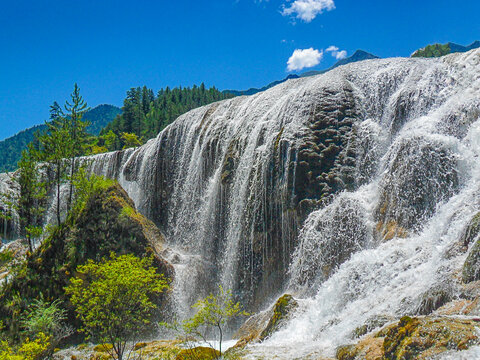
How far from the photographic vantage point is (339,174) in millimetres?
17094

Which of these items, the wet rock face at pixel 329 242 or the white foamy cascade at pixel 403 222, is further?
the wet rock face at pixel 329 242

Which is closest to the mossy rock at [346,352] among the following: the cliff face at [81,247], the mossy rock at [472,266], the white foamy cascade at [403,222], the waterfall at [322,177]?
the white foamy cascade at [403,222]

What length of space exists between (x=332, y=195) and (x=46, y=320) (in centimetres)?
1478

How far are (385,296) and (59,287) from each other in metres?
16.7

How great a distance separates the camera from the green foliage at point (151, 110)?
77500mm

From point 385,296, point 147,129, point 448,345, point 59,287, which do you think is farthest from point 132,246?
point 147,129

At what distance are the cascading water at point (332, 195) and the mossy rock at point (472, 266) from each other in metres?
0.37

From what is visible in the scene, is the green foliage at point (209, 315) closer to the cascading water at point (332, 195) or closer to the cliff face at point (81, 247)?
the cascading water at point (332, 195)

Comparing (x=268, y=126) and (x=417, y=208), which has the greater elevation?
(x=268, y=126)

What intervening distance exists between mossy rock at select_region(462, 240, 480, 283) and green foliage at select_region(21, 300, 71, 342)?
1679cm

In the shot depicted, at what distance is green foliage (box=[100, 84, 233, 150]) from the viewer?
3051 inches

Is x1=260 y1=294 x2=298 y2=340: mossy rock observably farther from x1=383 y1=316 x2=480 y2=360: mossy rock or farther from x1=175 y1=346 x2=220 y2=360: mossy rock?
x1=383 y1=316 x2=480 y2=360: mossy rock

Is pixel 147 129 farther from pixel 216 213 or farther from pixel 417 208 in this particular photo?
pixel 417 208

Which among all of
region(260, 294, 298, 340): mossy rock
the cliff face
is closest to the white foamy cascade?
region(260, 294, 298, 340): mossy rock
